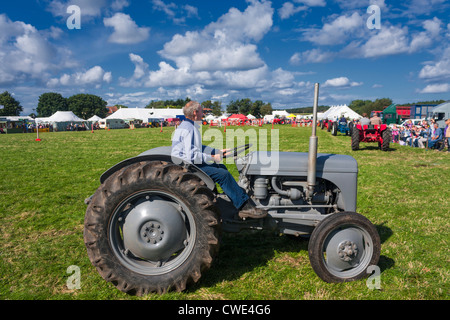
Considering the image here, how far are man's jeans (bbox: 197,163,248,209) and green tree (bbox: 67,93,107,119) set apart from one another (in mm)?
110306

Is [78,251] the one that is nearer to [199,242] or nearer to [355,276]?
[199,242]

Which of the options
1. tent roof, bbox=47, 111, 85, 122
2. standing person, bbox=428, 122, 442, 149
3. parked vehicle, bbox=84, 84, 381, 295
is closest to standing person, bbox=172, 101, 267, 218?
parked vehicle, bbox=84, 84, 381, 295

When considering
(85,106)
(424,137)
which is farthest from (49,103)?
(424,137)

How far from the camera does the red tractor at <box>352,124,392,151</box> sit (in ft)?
45.4

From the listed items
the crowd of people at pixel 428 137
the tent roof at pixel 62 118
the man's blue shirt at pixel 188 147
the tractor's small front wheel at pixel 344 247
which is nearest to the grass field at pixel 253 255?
the tractor's small front wheel at pixel 344 247

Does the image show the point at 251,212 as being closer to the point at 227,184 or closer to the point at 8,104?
the point at 227,184

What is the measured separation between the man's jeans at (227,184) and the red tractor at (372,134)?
12127 millimetres

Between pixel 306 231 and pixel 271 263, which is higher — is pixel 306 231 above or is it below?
above

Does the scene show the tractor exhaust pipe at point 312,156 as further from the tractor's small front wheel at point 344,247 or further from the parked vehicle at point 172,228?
the tractor's small front wheel at point 344,247

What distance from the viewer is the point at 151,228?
115 inches

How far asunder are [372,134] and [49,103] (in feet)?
365
